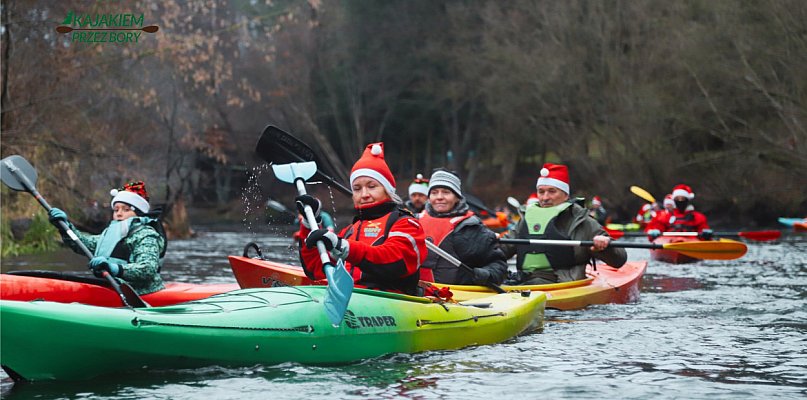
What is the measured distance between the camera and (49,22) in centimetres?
1559

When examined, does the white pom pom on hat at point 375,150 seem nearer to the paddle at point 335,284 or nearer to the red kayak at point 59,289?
the paddle at point 335,284

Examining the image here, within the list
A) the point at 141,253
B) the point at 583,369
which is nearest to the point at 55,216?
the point at 141,253

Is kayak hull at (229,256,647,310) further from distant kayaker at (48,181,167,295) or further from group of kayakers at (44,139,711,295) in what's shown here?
distant kayaker at (48,181,167,295)

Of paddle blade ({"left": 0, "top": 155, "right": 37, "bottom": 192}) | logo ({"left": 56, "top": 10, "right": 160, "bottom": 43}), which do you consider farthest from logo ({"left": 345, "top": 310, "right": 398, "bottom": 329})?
logo ({"left": 56, "top": 10, "right": 160, "bottom": 43})

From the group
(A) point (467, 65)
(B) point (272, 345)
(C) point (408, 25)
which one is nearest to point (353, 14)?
(C) point (408, 25)

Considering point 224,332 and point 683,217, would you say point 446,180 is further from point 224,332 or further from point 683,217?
point 683,217

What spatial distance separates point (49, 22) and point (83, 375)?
11.4 metres

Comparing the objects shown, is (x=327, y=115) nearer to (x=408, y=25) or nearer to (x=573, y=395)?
(x=408, y=25)

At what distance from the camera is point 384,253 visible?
652 cm

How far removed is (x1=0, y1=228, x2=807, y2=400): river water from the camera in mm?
5535

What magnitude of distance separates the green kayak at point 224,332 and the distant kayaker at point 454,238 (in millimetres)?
1849

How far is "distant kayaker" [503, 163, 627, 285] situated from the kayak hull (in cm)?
25

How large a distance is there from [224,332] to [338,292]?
2.25 feet

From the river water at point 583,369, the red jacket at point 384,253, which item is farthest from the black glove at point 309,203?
the river water at point 583,369
